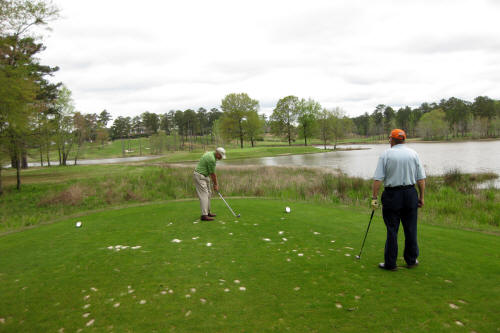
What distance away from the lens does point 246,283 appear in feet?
16.6

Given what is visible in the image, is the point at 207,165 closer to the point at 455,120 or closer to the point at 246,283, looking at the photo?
the point at 246,283

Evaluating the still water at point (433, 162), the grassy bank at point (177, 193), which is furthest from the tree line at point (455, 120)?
the grassy bank at point (177, 193)

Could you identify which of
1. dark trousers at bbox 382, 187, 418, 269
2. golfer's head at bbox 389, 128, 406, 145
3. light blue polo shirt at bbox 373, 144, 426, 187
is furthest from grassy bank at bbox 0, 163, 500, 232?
golfer's head at bbox 389, 128, 406, 145

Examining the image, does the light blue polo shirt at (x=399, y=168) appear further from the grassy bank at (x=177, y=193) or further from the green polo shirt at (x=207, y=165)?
the grassy bank at (x=177, y=193)

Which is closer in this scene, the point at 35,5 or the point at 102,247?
the point at 102,247

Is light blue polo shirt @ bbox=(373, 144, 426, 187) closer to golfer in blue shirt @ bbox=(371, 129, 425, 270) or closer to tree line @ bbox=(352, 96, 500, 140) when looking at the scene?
golfer in blue shirt @ bbox=(371, 129, 425, 270)

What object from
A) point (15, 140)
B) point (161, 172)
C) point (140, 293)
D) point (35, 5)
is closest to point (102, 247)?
point (140, 293)

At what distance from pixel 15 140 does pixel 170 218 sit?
21215 mm

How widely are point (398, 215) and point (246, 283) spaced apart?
3.19m

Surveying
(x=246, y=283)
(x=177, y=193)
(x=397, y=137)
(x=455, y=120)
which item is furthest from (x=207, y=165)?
(x=455, y=120)

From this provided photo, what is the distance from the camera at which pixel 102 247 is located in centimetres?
734

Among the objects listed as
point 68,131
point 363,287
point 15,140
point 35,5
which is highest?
point 35,5

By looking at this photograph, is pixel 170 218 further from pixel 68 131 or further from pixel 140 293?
pixel 68 131

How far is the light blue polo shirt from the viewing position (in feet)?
16.9
